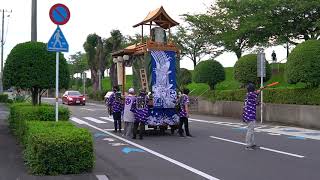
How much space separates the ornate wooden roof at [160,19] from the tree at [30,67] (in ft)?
15.3

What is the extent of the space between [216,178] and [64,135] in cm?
295

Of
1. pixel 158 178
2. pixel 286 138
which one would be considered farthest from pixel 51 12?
pixel 286 138

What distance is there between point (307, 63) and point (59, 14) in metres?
12.9

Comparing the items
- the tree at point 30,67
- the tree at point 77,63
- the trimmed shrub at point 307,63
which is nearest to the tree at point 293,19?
the trimmed shrub at point 307,63

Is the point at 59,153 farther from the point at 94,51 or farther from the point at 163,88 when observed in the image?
the point at 94,51

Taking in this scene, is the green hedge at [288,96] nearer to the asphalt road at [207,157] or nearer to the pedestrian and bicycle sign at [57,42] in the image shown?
the asphalt road at [207,157]

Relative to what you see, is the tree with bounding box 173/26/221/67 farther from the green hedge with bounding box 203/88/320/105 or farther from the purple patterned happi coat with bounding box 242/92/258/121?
the purple patterned happi coat with bounding box 242/92/258/121

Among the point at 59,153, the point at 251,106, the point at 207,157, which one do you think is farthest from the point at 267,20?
the point at 59,153

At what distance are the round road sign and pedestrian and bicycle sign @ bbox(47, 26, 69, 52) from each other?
0.77ft

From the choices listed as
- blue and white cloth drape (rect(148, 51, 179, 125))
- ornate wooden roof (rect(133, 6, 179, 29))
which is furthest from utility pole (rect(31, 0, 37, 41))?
blue and white cloth drape (rect(148, 51, 179, 125))

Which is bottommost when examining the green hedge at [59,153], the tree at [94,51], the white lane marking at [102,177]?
the white lane marking at [102,177]

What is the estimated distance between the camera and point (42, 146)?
830 cm

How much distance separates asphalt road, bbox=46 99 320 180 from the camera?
9.03 m

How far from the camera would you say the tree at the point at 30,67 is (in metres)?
14.0
